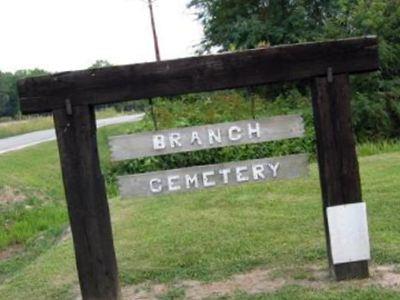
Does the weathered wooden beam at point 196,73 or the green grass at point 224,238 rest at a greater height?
the weathered wooden beam at point 196,73

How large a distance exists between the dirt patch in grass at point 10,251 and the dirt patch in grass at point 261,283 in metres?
3.92

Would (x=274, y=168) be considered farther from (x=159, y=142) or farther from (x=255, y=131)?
(x=159, y=142)

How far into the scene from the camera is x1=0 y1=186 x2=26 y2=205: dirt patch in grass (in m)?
13.2

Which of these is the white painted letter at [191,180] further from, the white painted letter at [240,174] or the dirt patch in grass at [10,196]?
the dirt patch in grass at [10,196]

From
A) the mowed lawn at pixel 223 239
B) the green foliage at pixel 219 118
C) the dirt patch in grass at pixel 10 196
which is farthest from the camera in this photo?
the green foliage at pixel 219 118

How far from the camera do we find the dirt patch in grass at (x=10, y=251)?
923cm

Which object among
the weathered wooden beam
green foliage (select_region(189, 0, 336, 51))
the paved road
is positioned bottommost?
the paved road

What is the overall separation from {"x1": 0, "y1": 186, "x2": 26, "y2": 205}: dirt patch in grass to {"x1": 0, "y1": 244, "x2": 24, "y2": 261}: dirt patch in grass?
324 centimetres

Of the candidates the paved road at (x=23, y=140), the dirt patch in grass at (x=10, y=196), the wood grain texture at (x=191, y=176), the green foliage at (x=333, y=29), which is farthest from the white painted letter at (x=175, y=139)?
the paved road at (x=23, y=140)

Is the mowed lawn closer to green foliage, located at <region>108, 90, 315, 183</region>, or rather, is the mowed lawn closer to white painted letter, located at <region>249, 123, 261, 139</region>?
white painted letter, located at <region>249, 123, 261, 139</region>

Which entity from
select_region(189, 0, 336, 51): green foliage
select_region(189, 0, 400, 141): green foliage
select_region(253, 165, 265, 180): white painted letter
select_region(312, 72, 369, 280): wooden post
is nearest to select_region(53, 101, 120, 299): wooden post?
select_region(253, 165, 265, 180): white painted letter

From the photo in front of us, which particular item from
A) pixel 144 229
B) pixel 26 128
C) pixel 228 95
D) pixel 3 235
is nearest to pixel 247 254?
pixel 144 229

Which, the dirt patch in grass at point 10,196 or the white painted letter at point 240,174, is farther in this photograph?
the dirt patch in grass at point 10,196

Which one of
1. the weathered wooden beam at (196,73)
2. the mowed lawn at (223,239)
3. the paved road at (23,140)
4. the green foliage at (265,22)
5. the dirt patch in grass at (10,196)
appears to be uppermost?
the green foliage at (265,22)
